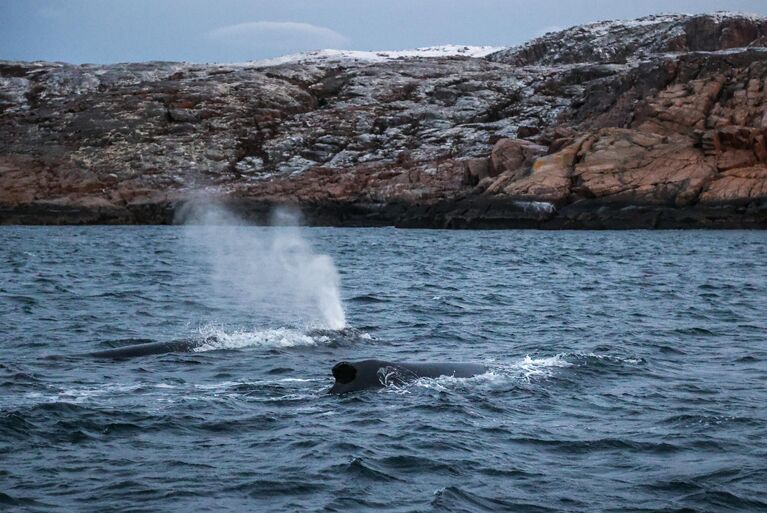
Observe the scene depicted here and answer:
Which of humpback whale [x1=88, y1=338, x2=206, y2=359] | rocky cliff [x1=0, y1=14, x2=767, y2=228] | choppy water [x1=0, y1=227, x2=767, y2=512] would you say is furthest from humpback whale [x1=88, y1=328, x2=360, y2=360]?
rocky cliff [x1=0, y1=14, x2=767, y2=228]

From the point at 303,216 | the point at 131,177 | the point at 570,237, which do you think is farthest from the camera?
the point at 131,177

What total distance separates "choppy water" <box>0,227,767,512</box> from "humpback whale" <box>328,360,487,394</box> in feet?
1.15

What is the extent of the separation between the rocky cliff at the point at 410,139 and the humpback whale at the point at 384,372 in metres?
64.9

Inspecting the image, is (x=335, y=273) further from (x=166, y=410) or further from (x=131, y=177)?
(x=131, y=177)

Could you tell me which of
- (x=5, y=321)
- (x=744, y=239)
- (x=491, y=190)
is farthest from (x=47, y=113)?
(x=5, y=321)

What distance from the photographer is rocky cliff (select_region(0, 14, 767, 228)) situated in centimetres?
8325

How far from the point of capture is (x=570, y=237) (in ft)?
244

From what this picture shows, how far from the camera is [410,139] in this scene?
122 metres

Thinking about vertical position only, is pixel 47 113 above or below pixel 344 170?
above

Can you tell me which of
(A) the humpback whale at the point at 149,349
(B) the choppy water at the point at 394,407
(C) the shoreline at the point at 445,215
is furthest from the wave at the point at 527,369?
(C) the shoreline at the point at 445,215

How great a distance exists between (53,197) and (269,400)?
321ft

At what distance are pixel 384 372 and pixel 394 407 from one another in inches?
67.7

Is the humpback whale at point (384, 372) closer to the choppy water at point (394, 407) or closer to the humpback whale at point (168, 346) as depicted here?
the choppy water at point (394, 407)

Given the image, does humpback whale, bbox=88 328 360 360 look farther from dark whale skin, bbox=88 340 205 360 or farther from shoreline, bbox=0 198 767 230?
shoreline, bbox=0 198 767 230
